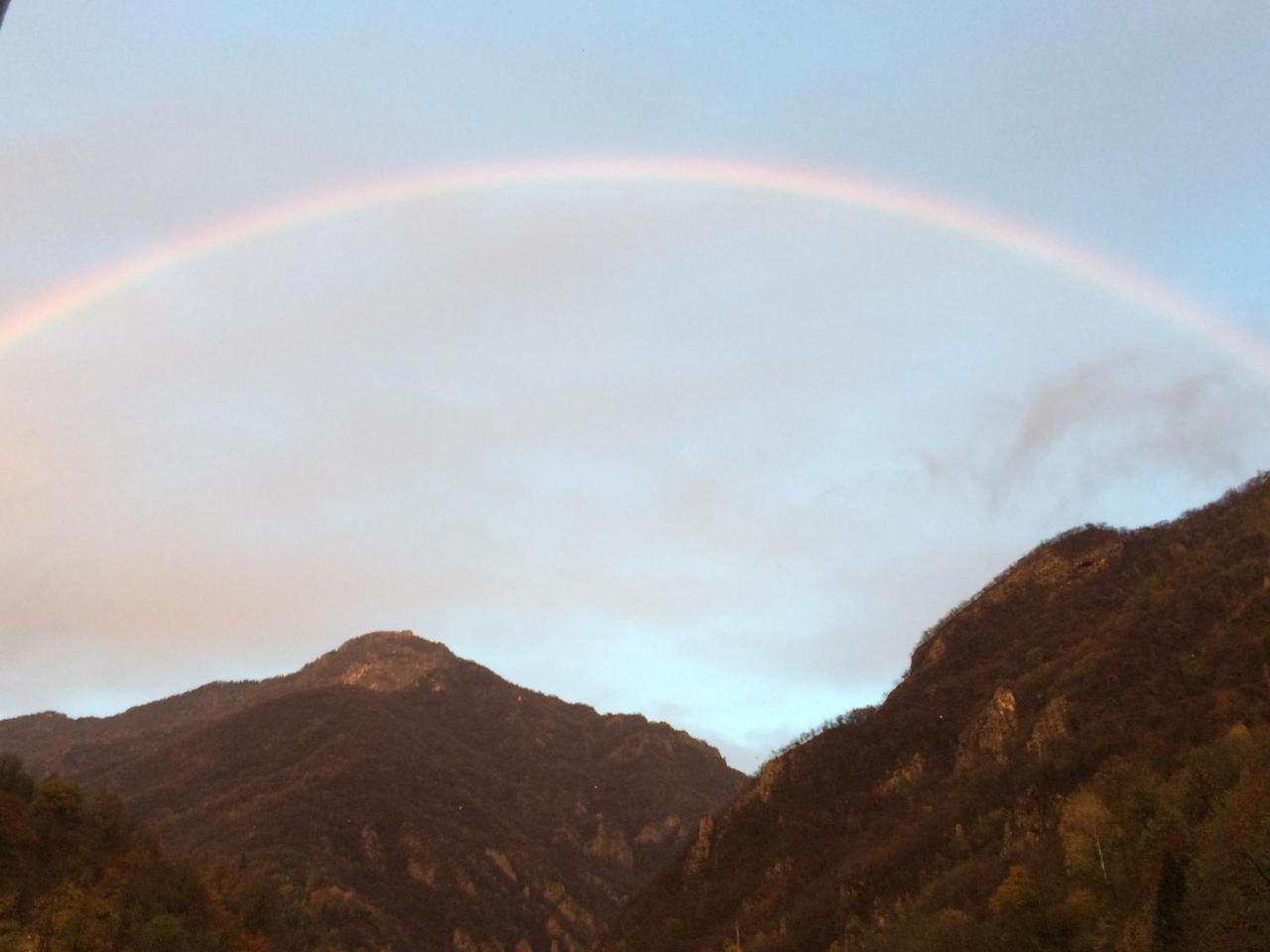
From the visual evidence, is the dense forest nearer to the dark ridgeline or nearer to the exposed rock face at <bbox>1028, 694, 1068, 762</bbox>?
the dark ridgeline

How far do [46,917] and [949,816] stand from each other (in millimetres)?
117786

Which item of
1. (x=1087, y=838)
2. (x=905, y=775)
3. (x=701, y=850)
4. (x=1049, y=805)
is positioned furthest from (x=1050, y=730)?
(x=701, y=850)

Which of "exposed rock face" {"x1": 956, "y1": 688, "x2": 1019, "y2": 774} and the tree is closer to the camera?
the tree

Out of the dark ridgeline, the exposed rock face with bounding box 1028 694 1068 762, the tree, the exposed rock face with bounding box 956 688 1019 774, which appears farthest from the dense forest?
the exposed rock face with bounding box 1028 694 1068 762

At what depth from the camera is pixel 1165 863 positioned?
3349 inches

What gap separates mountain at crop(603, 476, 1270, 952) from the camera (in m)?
91.9

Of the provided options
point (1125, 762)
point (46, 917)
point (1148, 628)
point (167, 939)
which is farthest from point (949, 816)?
point (46, 917)

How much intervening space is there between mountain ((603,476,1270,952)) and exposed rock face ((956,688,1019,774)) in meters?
0.41

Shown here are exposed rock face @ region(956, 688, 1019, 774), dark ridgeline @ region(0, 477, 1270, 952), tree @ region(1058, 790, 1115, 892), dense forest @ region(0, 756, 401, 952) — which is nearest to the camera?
dense forest @ region(0, 756, 401, 952)

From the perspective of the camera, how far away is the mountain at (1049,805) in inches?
3617

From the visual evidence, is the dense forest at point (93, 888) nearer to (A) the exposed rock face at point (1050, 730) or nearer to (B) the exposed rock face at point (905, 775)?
(B) the exposed rock face at point (905, 775)

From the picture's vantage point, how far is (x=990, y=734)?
164 meters

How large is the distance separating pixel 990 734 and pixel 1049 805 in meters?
31.7

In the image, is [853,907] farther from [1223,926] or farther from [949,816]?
[1223,926]
